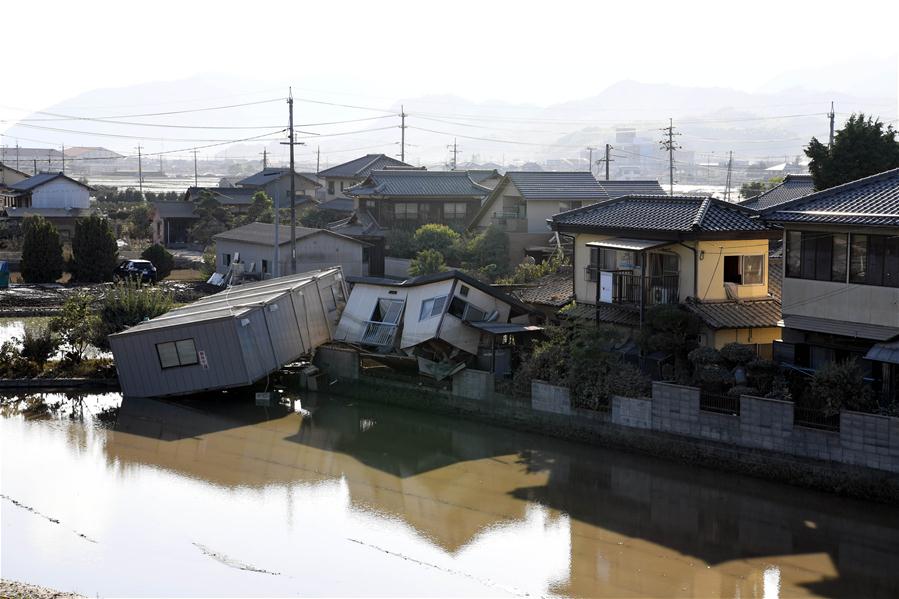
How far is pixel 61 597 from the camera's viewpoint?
41.1 ft

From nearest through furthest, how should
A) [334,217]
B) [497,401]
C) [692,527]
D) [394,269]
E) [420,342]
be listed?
[692,527] < [497,401] < [420,342] < [394,269] < [334,217]

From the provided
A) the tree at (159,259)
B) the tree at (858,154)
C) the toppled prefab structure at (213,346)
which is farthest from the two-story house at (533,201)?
the toppled prefab structure at (213,346)

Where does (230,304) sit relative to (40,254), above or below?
below

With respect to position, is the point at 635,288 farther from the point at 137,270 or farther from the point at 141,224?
the point at 141,224

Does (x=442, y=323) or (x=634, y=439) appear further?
(x=442, y=323)

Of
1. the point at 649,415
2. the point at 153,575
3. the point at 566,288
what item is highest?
the point at 566,288

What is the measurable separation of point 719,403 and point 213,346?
34.9ft

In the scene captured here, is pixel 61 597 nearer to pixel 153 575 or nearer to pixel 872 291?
pixel 153 575

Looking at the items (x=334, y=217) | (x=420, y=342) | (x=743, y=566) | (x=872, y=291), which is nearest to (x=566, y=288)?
(x=420, y=342)

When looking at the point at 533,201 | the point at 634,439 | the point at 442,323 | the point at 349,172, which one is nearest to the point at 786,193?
the point at 533,201

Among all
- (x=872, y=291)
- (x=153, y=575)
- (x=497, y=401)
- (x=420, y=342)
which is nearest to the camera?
(x=153, y=575)

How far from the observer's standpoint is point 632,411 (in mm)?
18625

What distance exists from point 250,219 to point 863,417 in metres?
40.9

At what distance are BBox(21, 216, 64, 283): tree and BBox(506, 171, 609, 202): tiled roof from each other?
670 inches
